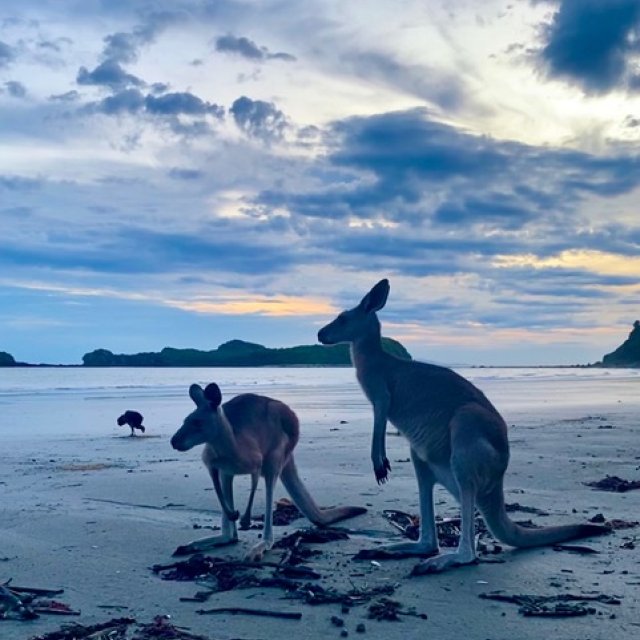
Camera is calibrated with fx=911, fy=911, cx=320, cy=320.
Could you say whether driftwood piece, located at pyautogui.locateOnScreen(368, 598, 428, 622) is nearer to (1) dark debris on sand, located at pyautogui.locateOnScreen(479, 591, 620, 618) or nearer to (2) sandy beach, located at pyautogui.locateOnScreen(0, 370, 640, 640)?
(2) sandy beach, located at pyautogui.locateOnScreen(0, 370, 640, 640)

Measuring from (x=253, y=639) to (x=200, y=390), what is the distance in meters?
2.13

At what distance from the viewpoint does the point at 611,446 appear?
34.2ft

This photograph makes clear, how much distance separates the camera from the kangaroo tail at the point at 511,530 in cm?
505

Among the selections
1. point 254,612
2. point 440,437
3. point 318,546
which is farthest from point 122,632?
point 440,437

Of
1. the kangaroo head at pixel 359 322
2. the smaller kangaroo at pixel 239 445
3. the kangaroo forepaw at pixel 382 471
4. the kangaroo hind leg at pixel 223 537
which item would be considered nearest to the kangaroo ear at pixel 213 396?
the smaller kangaroo at pixel 239 445

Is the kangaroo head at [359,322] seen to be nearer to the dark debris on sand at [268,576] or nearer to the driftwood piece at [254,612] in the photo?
the dark debris on sand at [268,576]

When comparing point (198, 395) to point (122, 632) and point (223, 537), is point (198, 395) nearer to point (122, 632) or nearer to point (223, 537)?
point (223, 537)

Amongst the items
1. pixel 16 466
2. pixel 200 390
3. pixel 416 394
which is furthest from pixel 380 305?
pixel 16 466

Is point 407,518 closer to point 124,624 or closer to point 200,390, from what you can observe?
Result: point 200,390

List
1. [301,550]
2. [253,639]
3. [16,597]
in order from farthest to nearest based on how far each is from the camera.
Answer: [301,550]
[16,597]
[253,639]

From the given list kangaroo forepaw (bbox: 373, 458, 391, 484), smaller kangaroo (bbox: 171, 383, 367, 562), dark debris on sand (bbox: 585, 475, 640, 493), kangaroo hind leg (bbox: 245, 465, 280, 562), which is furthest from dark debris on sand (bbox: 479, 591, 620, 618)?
dark debris on sand (bbox: 585, 475, 640, 493)

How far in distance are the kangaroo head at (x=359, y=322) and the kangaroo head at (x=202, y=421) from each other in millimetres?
858

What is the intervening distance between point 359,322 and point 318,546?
141cm

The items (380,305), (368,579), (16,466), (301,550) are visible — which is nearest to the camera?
(368,579)
